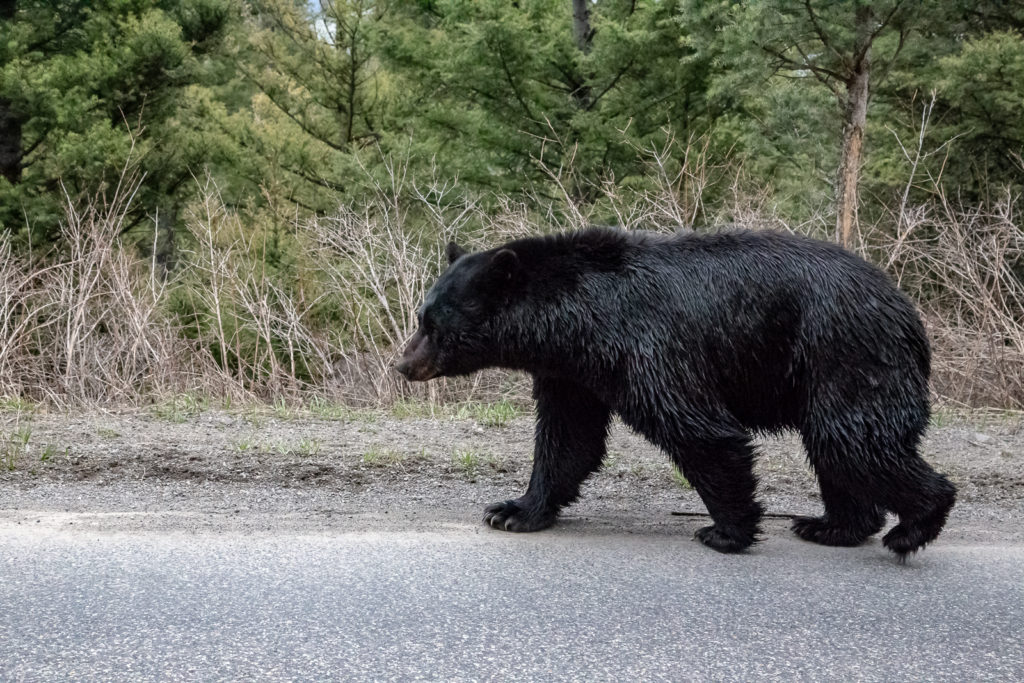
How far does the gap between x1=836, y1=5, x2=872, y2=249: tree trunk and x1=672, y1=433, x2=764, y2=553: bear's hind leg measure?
7414 millimetres

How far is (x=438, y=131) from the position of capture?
19938mm

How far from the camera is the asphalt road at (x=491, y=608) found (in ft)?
9.73

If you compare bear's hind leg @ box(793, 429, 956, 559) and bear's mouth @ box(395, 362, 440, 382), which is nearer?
bear's hind leg @ box(793, 429, 956, 559)

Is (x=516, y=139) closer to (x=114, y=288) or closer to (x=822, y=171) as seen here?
(x=822, y=171)

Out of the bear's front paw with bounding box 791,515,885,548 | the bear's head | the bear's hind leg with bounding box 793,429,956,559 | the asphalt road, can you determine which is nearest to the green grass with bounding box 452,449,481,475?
the bear's head

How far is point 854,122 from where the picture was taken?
11.5 metres

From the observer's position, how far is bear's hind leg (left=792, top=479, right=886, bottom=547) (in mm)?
4426

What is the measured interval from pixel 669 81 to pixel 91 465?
14696 mm

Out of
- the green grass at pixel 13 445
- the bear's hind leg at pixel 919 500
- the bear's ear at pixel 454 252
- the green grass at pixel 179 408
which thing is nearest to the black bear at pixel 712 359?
the bear's hind leg at pixel 919 500

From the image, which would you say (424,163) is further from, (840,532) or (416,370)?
(840,532)

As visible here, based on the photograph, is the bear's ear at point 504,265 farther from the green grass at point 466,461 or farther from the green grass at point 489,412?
the green grass at point 489,412

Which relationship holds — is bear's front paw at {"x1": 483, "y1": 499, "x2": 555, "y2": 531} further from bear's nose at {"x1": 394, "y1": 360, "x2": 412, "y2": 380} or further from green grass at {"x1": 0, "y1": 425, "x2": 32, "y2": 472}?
green grass at {"x1": 0, "y1": 425, "x2": 32, "y2": 472}

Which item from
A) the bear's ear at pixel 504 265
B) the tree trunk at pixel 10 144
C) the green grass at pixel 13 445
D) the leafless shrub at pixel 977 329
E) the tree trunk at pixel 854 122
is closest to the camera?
the bear's ear at pixel 504 265

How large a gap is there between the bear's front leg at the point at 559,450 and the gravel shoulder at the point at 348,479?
0.17 meters
